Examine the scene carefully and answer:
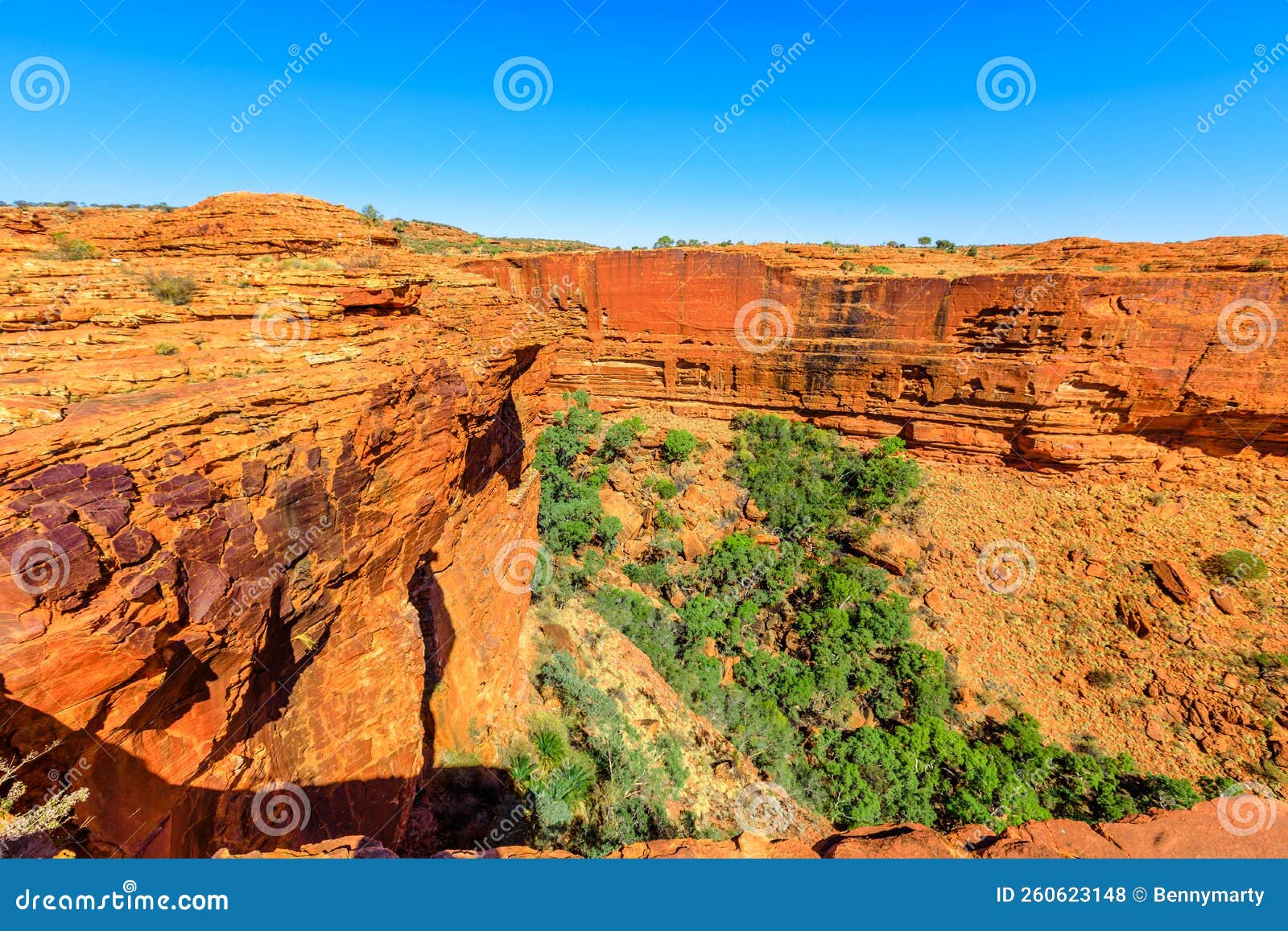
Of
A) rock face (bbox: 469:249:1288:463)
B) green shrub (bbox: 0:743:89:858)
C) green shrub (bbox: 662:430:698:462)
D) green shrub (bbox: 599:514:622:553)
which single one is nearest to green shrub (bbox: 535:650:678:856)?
green shrub (bbox: 599:514:622:553)

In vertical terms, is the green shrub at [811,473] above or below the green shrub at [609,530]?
above

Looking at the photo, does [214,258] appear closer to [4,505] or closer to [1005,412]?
[4,505]

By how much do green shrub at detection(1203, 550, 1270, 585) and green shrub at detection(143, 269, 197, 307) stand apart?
923 inches

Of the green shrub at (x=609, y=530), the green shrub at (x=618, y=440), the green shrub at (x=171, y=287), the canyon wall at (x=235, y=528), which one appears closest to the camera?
the canyon wall at (x=235, y=528)

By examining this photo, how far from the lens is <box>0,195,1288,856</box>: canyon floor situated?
4125 mm

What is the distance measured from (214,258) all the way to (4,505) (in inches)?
231

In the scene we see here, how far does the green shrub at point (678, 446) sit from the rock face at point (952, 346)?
2520mm

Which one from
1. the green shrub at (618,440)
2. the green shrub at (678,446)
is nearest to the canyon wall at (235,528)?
the green shrub at (618,440)

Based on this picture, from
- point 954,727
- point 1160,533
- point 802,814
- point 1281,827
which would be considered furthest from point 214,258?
point 1160,533

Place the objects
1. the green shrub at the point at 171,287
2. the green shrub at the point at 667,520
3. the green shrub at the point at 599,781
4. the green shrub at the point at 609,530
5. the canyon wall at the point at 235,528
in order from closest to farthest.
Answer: the canyon wall at the point at 235,528 < the green shrub at the point at 171,287 < the green shrub at the point at 599,781 < the green shrub at the point at 609,530 < the green shrub at the point at 667,520

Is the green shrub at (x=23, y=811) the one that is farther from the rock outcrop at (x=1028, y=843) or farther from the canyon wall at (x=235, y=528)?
the rock outcrop at (x=1028, y=843)

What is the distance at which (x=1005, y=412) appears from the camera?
676 inches

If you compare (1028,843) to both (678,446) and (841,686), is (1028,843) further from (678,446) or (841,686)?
(678,446)

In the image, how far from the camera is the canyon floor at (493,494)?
4.12 metres
